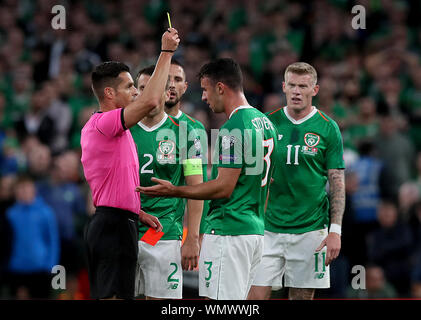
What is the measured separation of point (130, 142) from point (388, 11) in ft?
28.6

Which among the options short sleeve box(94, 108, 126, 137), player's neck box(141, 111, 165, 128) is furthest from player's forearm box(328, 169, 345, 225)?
short sleeve box(94, 108, 126, 137)

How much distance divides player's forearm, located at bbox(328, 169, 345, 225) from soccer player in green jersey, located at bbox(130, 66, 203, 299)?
1.21 m

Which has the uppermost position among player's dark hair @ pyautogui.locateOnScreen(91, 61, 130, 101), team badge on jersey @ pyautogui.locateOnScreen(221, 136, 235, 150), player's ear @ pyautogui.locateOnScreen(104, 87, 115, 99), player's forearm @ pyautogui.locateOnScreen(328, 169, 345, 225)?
player's dark hair @ pyautogui.locateOnScreen(91, 61, 130, 101)

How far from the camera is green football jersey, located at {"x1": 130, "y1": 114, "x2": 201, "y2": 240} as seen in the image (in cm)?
600

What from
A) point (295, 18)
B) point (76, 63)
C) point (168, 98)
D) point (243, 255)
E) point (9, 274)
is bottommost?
point (9, 274)

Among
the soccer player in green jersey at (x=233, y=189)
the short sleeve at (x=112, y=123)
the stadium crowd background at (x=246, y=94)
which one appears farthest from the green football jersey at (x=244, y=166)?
the stadium crowd background at (x=246, y=94)

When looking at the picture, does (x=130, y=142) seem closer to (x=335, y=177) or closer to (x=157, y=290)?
(x=157, y=290)

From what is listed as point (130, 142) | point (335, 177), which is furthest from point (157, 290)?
point (335, 177)

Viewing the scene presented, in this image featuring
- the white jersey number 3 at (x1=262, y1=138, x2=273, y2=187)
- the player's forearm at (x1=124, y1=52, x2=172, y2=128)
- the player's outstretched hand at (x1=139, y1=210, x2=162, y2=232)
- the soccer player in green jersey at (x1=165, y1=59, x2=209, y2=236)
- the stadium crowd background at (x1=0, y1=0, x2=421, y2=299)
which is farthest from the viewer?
the stadium crowd background at (x1=0, y1=0, x2=421, y2=299)

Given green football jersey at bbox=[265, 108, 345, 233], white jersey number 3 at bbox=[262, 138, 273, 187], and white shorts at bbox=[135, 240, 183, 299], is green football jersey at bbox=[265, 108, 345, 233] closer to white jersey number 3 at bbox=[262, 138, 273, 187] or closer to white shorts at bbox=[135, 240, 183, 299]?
white jersey number 3 at bbox=[262, 138, 273, 187]

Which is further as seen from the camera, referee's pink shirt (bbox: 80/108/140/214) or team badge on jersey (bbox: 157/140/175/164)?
team badge on jersey (bbox: 157/140/175/164)

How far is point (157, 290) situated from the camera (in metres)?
5.98

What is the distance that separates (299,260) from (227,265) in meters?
1.29

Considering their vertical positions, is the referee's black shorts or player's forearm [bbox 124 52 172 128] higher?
player's forearm [bbox 124 52 172 128]
